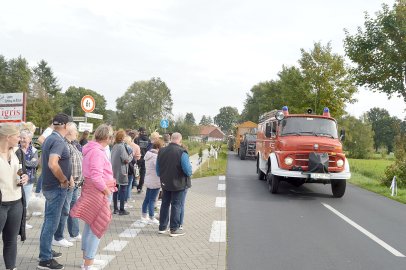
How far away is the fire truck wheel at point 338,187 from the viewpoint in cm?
1255

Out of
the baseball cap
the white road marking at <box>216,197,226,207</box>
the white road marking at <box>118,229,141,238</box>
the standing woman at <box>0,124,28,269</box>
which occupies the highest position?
the baseball cap

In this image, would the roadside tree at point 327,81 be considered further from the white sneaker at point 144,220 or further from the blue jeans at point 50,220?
the blue jeans at point 50,220

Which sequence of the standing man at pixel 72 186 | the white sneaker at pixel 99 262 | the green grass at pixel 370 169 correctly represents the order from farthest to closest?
the green grass at pixel 370 169, the standing man at pixel 72 186, the white sneaker at pixel 99 262

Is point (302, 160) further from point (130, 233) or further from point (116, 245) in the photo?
point (116, 245)

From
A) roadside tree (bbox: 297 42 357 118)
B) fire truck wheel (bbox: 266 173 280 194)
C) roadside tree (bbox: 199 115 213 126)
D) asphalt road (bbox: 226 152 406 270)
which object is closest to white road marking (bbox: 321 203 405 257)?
asphalt road (bbox: 226 152 406 270)

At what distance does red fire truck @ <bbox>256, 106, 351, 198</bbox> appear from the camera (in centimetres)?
1180

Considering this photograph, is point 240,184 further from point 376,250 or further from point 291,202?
point 376,250

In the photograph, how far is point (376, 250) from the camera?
269 inches

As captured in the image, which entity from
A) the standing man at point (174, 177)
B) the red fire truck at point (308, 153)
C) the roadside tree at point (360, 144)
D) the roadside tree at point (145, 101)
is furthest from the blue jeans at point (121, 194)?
the roadside tree at point (145, 101)

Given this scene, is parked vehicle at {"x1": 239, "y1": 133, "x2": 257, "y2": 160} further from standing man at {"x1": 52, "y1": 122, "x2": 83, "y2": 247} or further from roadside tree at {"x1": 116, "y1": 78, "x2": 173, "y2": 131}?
roadside tree at {"x1": 116, "y1": 78, "x2": 173, "y2": 131}

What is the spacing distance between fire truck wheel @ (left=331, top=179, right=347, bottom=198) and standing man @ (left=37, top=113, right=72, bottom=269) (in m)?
9.27

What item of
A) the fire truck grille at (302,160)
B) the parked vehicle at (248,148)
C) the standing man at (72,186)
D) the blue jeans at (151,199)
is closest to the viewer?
the standing man at (72,186)

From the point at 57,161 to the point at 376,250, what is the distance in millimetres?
5234

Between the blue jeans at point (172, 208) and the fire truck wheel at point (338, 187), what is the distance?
22.3 ft
